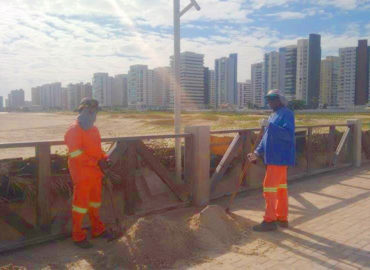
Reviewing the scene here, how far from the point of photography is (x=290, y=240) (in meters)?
4.61

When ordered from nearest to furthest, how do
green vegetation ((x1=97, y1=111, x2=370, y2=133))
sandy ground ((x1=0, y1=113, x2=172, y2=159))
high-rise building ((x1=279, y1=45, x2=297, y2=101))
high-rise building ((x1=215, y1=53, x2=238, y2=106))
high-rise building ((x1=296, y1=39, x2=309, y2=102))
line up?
sandy ground ((x1=0, y1=113, x2=172, y2=159)) → green vegetation ((x1=97, y1=111, x2=370, y2=133)) → high-rise building ((x1=296, y1=39, x2=309, y2=102)) → high-rise building ((x1=279, y1=45, x2=297, y2=101)) → high-rise building ((x1=215, y1=53, x2=238, y2=106))

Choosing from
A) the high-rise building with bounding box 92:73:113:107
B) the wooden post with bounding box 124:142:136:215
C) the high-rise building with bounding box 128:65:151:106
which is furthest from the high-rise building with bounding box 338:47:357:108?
the wooden post with bounding box 124:142:136:215

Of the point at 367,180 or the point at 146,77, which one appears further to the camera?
the point at 146,77

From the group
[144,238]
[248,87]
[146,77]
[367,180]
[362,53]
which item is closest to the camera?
[144,238]

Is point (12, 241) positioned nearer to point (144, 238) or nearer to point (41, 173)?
point (41, 173)

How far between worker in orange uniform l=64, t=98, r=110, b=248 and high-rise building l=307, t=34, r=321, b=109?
363 feet

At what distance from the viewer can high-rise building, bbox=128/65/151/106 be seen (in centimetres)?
11812

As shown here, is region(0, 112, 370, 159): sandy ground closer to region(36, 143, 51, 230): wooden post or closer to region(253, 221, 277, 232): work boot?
region(36, 143, 51, 230): wooden post

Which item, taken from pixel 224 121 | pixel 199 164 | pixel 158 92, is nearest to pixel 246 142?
pixel 199 164

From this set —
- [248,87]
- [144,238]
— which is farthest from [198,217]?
[248,87]

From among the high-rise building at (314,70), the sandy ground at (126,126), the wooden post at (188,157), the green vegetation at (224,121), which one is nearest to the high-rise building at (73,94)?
the high-rise building at (314,70)

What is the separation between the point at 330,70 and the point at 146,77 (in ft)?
188

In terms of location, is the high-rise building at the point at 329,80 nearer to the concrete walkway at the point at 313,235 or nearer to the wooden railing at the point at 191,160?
the concrete walkway at the point at 313,235

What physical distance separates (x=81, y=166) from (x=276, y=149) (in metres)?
2.36
